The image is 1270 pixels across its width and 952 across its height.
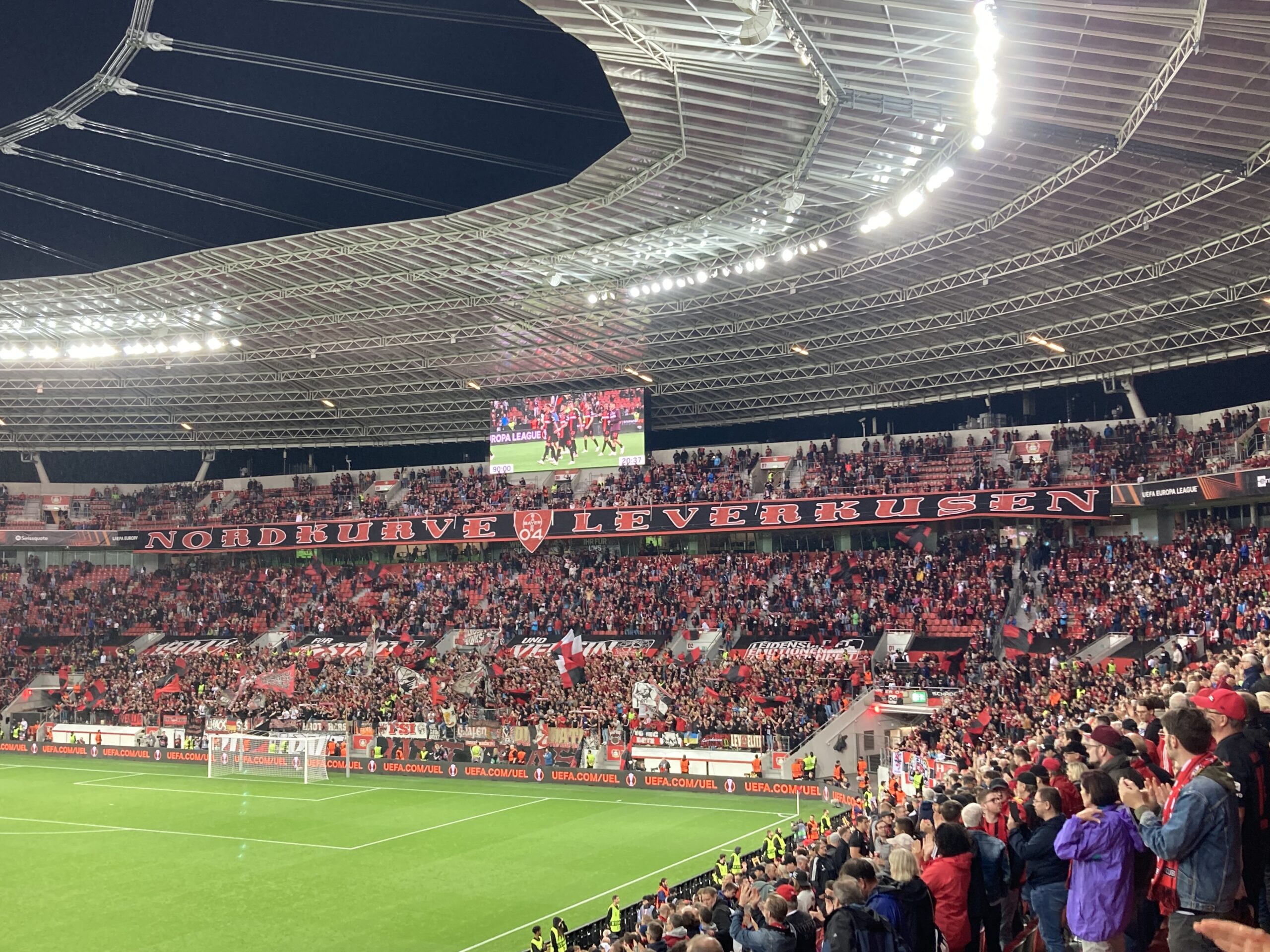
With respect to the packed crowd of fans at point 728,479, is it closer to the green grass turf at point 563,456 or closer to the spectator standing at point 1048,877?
the green grass turf at point 563,456

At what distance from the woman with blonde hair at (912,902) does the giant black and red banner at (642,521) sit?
1450 inches

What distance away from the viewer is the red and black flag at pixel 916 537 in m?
46.6

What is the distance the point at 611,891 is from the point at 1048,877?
58.4 feet

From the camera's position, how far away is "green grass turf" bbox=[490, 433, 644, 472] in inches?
1829

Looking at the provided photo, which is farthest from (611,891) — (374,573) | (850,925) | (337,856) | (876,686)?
(374,573)

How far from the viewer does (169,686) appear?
51.7m

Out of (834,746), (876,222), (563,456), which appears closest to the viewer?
(876,222)

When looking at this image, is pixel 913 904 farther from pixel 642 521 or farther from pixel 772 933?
pixel 642 521

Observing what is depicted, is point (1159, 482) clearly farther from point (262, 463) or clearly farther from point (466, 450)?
point (262, 463)

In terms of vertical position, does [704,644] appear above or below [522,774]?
above

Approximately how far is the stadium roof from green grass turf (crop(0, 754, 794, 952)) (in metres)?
17.7

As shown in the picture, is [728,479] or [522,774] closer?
[522,774]

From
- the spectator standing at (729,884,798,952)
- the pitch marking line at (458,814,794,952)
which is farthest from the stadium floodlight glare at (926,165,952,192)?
the spectator standing at (729,884,798,952)

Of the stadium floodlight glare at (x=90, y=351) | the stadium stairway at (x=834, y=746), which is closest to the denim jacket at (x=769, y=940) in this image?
the stadium stairway at (x=834, y=746)
